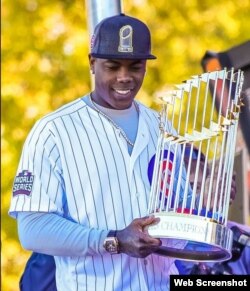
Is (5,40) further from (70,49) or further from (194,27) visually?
(194,27)

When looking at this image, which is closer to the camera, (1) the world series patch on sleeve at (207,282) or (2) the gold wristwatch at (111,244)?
(2) the gold wristwatch at (111,244)

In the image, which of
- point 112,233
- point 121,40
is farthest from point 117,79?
point 112,233

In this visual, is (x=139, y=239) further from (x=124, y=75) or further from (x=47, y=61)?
(x=47, y=61)

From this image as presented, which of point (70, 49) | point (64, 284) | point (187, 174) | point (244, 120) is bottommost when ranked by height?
point (64, 284)

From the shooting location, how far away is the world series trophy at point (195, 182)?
410cm

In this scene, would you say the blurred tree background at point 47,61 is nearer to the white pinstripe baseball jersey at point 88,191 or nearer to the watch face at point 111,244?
the white pinstripe baseball jersey at point 88,191

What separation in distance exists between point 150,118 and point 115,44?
394 mm

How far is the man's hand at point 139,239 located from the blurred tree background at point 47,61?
20.5 feet

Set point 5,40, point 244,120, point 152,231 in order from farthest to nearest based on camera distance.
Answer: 1. point 5,40
2. point 244,120
3. point 152,231

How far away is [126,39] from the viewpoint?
440cm

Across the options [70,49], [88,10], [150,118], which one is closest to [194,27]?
[70,49]

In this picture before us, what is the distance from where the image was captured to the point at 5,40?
1088cm

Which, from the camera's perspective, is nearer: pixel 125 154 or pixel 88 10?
pixel 125 154

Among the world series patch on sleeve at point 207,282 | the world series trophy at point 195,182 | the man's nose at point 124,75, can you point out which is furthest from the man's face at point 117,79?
the world series patch on sleeve at point 207,282
